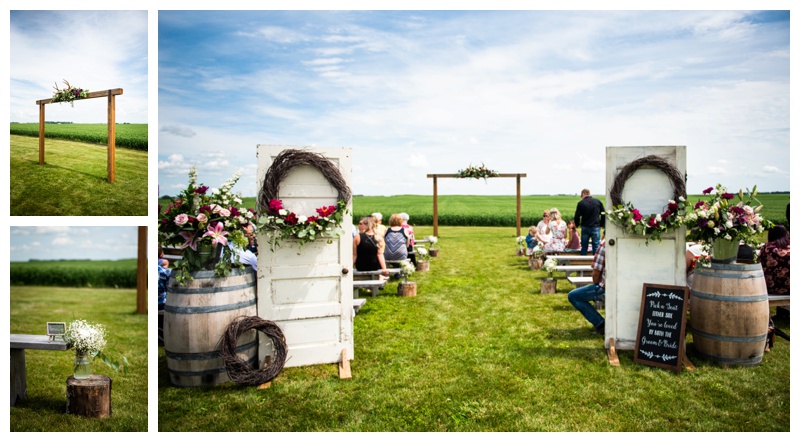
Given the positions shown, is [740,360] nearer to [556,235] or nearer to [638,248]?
[638,248]

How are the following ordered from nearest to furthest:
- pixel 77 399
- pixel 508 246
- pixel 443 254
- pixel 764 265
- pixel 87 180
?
1. pixel 87 180
2. pixel 77 399
3. pixel 764 265
4. pixel 443 254
5. pixel 508 246

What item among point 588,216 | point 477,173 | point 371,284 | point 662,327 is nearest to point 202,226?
point 371,284

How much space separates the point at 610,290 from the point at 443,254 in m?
9.90

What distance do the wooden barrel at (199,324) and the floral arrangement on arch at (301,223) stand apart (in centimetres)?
57

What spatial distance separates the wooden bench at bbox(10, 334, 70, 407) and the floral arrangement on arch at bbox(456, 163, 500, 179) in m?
15.7

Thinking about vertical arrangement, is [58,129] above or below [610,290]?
above

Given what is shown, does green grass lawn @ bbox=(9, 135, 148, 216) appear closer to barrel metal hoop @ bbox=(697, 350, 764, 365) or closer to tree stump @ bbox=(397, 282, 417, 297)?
barrel metal hoop @ bbox=(697, 350, 764, 365)

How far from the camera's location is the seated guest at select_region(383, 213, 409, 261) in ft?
34.4

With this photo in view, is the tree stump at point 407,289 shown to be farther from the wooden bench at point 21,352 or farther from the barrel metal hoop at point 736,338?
the wooden bench at point 21,352

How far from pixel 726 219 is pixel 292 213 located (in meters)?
4.26

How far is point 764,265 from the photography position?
6.65m
